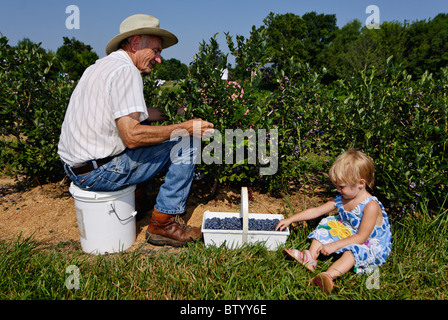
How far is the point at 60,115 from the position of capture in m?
3.62

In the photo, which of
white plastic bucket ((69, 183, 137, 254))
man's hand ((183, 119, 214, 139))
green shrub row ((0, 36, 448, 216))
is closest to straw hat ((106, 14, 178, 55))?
green shrub row ((0, 36, 448, 216))

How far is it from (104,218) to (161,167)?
2.17ft

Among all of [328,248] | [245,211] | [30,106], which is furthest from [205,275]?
[30,106]

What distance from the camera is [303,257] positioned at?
8.20 feet

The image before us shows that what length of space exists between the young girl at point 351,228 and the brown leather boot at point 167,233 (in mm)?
839

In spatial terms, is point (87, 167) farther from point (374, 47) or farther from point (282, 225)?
point (374, 47)

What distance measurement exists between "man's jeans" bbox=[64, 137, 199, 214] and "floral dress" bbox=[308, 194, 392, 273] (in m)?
1.23

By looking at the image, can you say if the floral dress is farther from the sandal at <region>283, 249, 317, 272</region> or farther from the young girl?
the sandal at <region>283, 249, 317, 272</region>

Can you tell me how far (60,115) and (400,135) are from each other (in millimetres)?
3749

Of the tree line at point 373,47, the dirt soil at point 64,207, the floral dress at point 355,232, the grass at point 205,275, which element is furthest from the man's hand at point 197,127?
the tree line at point 373,47

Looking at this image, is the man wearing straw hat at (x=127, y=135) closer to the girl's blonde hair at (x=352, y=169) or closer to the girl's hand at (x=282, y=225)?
the girl's hand at (x=282, y=225)

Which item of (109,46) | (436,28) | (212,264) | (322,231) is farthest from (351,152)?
(436,28)
